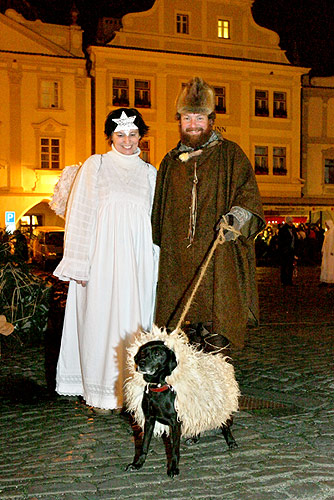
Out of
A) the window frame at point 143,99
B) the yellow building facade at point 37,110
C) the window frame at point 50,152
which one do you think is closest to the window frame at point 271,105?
the window frame at point 143,99

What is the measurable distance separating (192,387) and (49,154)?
26964 mm

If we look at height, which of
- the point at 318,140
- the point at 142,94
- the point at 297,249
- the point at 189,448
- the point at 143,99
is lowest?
the point at 189,448

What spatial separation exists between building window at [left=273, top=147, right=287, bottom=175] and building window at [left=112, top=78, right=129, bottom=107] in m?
8.60

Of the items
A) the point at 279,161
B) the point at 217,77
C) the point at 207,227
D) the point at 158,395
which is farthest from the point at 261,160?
the point at 158,395

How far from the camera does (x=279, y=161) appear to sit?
3294cm

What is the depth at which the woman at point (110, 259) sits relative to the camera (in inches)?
185

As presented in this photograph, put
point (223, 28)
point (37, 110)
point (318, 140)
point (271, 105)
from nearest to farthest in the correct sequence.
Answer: point (37, 110)
point (223, 28)
point (271, 105)
point (318, 140)

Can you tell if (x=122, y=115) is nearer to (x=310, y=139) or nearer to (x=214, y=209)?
(x=214, y=209)

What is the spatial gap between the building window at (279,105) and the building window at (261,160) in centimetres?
189

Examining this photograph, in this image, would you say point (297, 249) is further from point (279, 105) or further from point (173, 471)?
point (173, 471)

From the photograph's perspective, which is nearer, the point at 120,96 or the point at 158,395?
the point at 158,395

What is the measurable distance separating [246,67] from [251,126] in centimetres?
297

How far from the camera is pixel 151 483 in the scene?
335cm

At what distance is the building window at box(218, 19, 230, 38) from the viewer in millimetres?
30938
